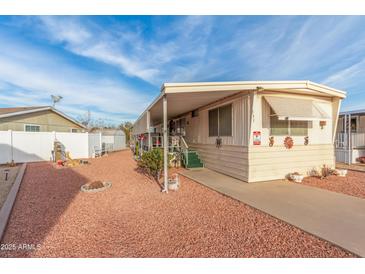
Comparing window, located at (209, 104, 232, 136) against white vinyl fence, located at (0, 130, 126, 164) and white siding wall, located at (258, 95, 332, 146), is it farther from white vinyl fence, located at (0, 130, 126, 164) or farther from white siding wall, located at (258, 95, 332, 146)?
white vinyl fence, located at (0, 130, 126, 164)

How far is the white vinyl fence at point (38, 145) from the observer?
1066cm

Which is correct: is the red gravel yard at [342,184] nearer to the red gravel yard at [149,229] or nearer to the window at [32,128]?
the red gravel yard at [149,229]

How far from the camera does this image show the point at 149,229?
3.05 metres

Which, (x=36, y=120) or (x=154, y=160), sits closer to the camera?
(x=154, y=160)

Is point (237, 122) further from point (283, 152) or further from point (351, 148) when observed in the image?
point (351, 148)

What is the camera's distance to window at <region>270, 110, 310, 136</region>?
623cm

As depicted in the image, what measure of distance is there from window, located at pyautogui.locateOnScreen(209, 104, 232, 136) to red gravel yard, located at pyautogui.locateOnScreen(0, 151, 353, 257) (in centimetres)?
312

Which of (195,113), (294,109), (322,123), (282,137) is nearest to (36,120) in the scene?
(195,113)

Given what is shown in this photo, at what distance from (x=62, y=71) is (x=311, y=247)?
13586mm

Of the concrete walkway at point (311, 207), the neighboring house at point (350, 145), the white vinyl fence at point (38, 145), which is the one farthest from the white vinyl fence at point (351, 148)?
the white vinyl fence at point (38, 145)

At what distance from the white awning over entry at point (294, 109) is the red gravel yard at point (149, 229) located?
3423 millimetres

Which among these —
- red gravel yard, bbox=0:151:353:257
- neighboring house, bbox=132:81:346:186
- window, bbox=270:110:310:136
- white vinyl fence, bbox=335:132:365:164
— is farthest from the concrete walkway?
white vinyl fence, bbox=335:132:365:164

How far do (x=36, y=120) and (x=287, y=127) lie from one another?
1821 cm
